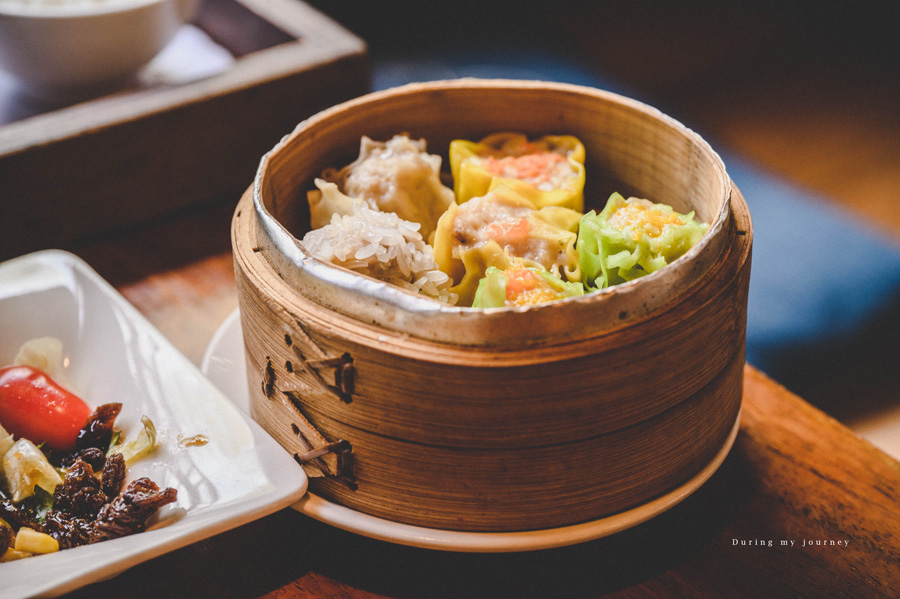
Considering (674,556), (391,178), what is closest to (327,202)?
(391,178)

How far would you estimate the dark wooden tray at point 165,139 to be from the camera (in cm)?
187

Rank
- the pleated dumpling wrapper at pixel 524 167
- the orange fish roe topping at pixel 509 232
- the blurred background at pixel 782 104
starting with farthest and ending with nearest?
1. the blurred background at pixel 782 104
2. the pleated dumpling wrapper at pixel 524 167
3. the orange fish roe topping at pixel 509 232

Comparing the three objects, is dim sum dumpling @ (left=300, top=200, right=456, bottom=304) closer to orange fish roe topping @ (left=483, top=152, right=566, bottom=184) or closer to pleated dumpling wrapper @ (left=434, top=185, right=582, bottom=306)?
pleated dumpling wrapper @ (left=434, top=185, right=582, bottom=306)

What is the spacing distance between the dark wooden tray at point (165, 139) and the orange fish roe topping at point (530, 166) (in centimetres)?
78

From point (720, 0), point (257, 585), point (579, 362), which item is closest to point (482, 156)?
point (579, 362)

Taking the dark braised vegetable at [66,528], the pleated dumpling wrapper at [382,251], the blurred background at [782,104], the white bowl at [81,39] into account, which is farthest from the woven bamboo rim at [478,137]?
the blurred background at [782,104]

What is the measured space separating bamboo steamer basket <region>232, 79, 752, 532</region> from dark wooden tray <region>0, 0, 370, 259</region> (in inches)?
32.3

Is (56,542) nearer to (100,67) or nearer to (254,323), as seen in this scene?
(254,323)

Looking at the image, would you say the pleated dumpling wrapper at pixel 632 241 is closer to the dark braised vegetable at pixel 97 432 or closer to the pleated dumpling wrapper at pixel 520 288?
the pleated dumpling wrapper at pixel 520 288

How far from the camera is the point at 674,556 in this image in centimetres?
120

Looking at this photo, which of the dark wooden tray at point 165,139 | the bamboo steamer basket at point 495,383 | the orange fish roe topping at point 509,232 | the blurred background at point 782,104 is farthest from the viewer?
the blurred background at point 782,104

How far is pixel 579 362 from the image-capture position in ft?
3.18

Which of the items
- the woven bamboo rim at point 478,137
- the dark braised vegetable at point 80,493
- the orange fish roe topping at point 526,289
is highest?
the woven bamboo rim at point 478,137

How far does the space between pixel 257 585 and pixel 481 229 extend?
29.6 inches
